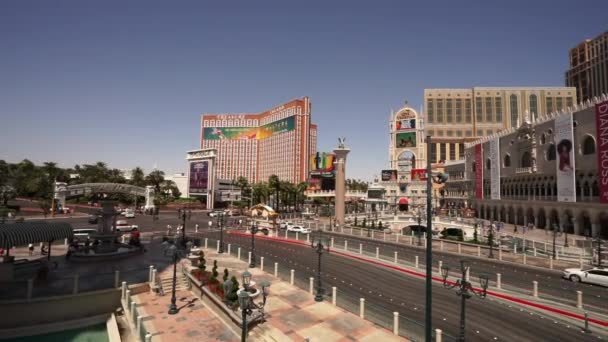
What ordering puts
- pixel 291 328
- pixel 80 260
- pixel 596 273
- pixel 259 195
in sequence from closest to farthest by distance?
pixel 291 328 → pixel 596 273 → pixel 80 260 → pixel 259 195

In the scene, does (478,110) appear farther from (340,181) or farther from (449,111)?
(340,181)

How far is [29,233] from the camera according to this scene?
2250 cm

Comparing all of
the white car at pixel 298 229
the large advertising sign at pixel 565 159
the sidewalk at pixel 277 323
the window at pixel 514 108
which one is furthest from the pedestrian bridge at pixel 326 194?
the sidewalk at pixel 277 323

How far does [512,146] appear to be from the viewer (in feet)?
187

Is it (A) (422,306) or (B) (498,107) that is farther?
(B) (498,107)

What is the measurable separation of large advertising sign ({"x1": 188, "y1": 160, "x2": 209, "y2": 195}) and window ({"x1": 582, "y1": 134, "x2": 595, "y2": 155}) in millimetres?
87570

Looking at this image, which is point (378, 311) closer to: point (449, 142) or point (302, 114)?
point (449, 142)

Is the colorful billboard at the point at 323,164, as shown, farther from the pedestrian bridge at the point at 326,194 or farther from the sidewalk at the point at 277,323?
the sidewalk at the point at 277,323

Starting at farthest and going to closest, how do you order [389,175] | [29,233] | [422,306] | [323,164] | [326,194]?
[323,164] → [326,194] → [389,175] → [29,233] → [422,306]

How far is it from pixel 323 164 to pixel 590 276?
4045 inches

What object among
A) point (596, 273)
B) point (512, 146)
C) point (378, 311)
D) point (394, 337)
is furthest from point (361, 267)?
point (512, 146)

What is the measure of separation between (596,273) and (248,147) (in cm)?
15692

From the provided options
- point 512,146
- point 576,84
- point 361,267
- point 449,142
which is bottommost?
point 361,267

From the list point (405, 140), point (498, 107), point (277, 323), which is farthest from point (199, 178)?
point (498, 107)
